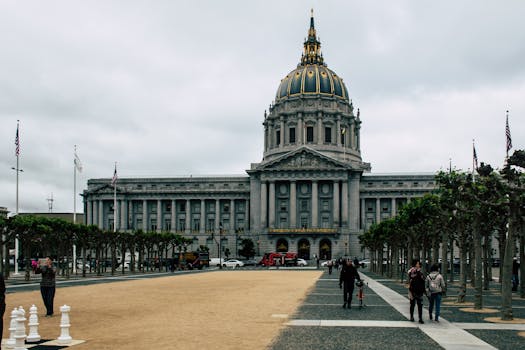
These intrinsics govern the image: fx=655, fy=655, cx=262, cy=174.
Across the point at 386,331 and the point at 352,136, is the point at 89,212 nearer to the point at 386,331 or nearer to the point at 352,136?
the point at 352,136

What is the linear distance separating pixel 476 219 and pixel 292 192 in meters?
Answer: 114

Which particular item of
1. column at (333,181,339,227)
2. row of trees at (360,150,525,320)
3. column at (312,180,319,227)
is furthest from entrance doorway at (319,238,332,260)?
row of trees at (360,150,525,320)

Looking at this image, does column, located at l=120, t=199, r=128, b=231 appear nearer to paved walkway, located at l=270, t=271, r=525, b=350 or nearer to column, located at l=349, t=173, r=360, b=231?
column, located at l=349, t=173, r=360, b=231

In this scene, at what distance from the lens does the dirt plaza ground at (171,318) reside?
19109 millimetres

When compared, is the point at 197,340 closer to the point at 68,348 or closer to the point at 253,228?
the point at 68,348

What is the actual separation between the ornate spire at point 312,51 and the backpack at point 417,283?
533ft

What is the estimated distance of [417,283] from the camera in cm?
2495

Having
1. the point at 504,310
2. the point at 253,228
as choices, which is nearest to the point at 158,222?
the point at 253,228

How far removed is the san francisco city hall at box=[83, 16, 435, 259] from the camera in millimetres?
146750

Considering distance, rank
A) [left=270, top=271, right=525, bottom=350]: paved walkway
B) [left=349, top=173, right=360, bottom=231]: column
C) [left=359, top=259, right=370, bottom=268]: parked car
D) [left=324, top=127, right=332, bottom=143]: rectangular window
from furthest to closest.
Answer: [left=324, top=127, right=332, bottom=143]: rectangular window → [left=349, top=173, right=360, bottom=231]: column → [left=359, top=259, right=370, bottom=268]: parked car → [left=270, top=271, right=525, bottom=350]: paved walkway

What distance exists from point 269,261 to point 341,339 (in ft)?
315

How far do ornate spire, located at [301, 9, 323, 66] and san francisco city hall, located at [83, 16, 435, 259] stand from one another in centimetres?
40

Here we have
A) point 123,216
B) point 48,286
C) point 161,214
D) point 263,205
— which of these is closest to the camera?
point 48,286

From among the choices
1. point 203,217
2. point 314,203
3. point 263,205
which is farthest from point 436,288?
point 203,217
